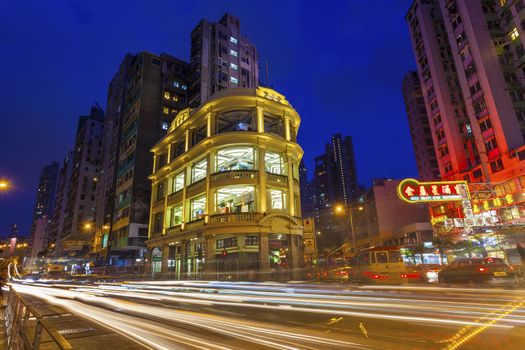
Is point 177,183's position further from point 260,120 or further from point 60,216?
point 60,216

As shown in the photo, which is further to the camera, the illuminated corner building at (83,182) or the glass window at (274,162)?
the illuminated corner building at (83,182)

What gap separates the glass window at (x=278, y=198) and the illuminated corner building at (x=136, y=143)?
26702mm

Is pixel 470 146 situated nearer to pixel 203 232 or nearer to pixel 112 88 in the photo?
pixel 203 232

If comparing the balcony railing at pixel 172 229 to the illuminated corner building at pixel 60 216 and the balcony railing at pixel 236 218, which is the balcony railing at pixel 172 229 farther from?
the illuminated corner building at pixel 60 216

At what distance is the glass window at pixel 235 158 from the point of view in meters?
34.5

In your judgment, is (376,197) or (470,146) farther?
(376,197)

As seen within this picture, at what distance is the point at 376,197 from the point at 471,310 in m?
59.3

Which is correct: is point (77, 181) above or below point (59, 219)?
above

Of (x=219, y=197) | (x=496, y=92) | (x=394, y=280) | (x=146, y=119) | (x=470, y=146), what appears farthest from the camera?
(x=146, y=119)

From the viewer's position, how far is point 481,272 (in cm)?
1917

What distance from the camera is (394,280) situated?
19.0 metres

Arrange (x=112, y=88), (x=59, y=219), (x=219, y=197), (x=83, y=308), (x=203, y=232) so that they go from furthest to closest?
1. (x=59, y=219)
2. (x=112, y=88)
3. (x=219, y=197)
4. (x=203, y=232)
5. (x=83, y=308)

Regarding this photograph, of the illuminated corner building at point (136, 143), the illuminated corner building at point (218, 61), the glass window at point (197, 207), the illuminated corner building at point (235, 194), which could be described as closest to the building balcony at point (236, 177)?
the illuminated corner building at point (235, 194)

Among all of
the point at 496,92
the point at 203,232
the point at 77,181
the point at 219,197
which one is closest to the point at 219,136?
the point at 219,197
